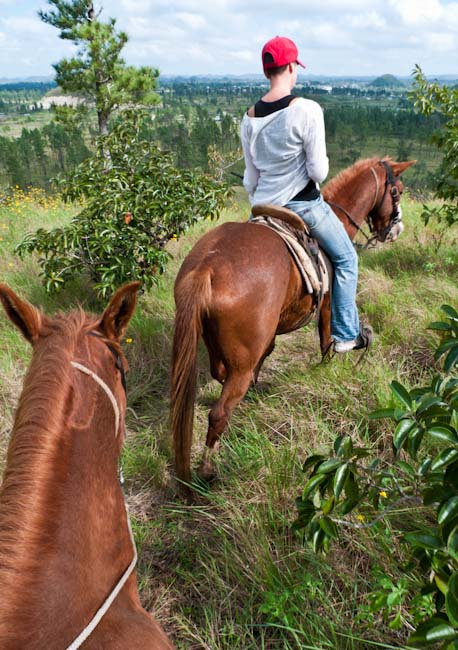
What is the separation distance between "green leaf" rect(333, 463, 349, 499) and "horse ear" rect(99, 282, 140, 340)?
0.88 m

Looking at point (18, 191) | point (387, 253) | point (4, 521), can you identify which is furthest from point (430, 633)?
point (18, 191)

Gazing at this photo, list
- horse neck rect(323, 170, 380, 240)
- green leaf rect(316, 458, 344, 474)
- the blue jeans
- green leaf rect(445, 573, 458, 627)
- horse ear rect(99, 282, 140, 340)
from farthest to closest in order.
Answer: horse neck rect(323, 170, 380, 240) → the blue jeans → horse ear rect(99, 282, 140, 340) → green leaf rect(316, 458, 344, 474) → green leaf rect(445, 573, 458, 627)

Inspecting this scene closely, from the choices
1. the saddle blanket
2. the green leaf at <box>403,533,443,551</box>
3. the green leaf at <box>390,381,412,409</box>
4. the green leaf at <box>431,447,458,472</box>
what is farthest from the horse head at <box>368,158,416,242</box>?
the green leaf at <box>403,533,443,551</box>

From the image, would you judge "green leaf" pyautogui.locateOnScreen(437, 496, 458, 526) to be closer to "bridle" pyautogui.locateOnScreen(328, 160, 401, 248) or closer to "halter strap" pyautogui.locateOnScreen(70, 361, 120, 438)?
"halter strap" pyautogui.locateOnScreen(70, 361, 120, 438)

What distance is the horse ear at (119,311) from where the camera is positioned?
1.48 metres

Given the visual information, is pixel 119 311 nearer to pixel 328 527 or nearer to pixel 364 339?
pixel 328 527

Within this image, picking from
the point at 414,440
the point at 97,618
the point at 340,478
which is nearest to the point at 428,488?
the point at 414,440

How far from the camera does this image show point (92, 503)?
4.15 feet

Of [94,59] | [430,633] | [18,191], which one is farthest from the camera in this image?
[94,59]

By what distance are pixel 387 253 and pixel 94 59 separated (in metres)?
18.2

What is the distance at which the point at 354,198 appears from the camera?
4.18m

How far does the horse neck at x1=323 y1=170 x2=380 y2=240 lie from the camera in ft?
13.5

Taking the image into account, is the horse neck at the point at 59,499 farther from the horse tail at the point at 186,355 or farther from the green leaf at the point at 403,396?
the horse tail at the point at 186,355

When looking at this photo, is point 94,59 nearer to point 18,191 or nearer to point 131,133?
point 18,191
